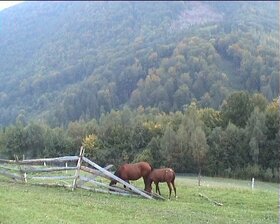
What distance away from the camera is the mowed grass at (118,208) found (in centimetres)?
1733

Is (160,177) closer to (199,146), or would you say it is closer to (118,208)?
(118,208)

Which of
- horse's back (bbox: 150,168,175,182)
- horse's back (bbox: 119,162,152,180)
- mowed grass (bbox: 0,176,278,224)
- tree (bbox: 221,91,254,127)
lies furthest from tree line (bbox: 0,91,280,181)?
mowed grass (bbox: 0,176,278,224)

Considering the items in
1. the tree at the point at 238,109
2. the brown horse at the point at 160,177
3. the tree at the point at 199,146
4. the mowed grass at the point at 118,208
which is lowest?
the mowed grass at the point at 118,208

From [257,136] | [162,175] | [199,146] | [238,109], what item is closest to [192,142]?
[199,146]

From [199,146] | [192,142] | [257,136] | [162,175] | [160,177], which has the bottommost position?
[160,177]

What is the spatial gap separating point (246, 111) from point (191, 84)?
90864 mm

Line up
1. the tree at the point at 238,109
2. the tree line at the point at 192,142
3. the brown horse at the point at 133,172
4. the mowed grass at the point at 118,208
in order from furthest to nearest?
the tree at the point at 238,109, the tree line at the point at 192,142, the brown horse at the point at 133,172, the mowed grass at the point at 118,208

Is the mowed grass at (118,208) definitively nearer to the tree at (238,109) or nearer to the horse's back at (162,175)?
the horse's back at (162,175)

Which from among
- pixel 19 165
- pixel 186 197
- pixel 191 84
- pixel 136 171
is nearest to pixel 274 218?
pixel 186 197

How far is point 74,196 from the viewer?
22.8 meters

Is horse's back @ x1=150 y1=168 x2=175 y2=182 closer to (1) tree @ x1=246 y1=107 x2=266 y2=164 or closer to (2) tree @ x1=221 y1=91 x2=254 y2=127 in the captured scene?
(1) tree @ x1=246 y1=107 x2=266 y2=164

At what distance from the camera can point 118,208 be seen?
2025cm

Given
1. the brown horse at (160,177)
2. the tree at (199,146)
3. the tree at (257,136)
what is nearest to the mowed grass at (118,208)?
the brown horse at (160,177)

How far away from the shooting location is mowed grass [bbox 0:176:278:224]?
17328mm
